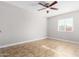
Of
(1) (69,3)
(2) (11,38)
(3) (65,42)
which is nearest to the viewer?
(1) (69,3)

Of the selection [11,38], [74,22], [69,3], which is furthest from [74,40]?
[11,38]

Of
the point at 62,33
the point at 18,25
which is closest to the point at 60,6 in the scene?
the point at 62,33

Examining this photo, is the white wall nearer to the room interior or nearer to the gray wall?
the room interior

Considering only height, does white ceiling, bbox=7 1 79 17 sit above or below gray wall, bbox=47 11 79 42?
above

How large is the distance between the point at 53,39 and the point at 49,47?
218 mm

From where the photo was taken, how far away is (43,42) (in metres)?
2.24

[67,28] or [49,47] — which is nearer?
[67,28]

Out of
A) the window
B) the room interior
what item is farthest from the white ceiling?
the window

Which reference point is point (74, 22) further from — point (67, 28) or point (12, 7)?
point (12, 7)

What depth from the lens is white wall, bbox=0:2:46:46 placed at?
2.14 meters

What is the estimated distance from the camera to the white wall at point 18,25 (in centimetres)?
214

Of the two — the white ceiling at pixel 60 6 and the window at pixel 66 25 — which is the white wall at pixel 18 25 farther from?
the window at pixel 66 25

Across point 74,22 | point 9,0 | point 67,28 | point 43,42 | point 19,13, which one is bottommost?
point 43,42

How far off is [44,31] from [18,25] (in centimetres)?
76
